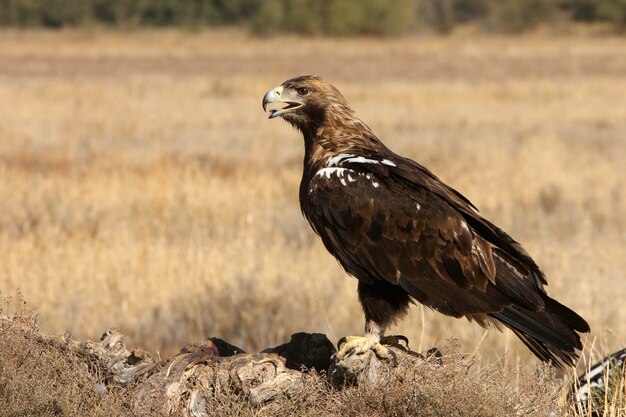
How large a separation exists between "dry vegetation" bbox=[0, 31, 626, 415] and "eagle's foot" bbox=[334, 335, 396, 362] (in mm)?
1117

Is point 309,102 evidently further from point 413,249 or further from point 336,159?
point 413,249

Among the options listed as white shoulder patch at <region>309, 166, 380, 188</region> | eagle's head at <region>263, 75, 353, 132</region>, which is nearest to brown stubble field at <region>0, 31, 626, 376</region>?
white shoulder patch at <region>309, 166, 380, 188</region>

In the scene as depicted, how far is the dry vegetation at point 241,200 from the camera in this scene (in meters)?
8.56

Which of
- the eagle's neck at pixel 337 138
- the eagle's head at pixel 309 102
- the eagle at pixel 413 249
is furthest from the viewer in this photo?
the eagle's head at pixel 309 102

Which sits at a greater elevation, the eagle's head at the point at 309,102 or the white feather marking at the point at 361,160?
the eagle's head at the point at 309,102

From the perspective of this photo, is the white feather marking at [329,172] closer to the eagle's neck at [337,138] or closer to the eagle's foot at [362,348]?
the eagle's neck at [337,138]

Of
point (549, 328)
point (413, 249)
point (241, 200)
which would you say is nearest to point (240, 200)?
point (241, 200)

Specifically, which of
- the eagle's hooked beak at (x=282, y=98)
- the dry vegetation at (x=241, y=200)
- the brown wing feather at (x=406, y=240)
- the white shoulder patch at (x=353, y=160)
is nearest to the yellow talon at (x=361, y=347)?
the brown wing feather at (x=406, y=240)

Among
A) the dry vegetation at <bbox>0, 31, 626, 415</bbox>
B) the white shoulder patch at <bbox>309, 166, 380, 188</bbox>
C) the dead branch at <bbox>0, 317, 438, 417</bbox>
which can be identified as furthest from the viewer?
the dry vegetation at <bbox>0, 31, 626, 415</bbox>

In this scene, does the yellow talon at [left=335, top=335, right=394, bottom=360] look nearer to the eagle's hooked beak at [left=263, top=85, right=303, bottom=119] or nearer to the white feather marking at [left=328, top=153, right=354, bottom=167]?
the white feather marking at [left=328, top=153, right=354, bottom=167]

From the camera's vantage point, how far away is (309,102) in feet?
18.2

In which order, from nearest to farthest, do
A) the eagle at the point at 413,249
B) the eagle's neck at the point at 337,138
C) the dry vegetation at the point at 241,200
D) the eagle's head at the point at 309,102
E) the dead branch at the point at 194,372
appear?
1. the dead branch at the point at 194,372
2. the eagle at the point at 413,249
3. the eagle's neck at the point at 337,138
4. the eagle's head at the point at 309,102
5. the dry vegetation at the point at 241,200

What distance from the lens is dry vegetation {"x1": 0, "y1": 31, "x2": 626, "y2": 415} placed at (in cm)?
856

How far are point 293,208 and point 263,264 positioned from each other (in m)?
2.98
